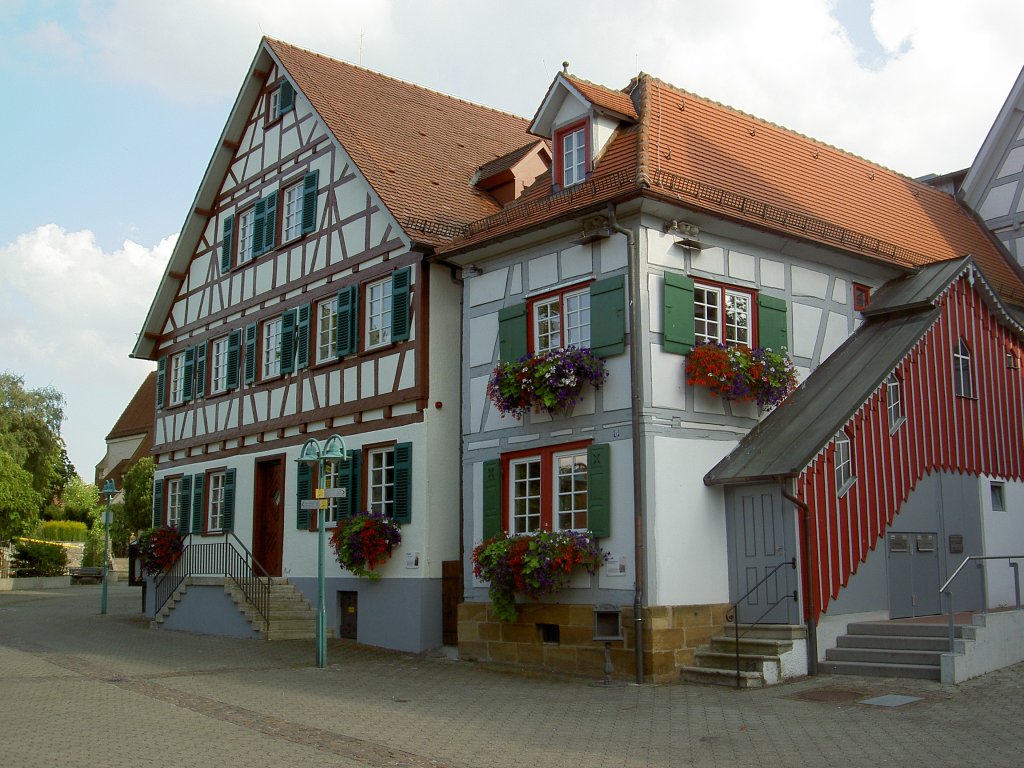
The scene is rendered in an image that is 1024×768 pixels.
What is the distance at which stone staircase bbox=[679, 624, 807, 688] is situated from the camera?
544 inches

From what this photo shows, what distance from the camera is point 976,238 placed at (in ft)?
77.3

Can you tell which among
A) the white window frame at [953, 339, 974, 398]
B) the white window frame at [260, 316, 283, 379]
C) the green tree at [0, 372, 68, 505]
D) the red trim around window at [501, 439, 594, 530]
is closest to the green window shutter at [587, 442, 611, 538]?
the red trim around window at [501, 439, 594, 530]

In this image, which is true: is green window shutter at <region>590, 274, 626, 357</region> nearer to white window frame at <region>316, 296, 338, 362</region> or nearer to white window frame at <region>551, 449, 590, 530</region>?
white window frame at <region>551, 449, 590, 530</region>

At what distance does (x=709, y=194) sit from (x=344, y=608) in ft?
30.7

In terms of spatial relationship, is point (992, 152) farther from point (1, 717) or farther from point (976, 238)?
point (1, 717)

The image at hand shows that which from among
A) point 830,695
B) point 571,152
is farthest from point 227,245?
point 830,695

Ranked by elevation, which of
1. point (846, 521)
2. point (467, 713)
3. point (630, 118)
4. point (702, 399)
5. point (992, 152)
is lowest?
point (467, 713)

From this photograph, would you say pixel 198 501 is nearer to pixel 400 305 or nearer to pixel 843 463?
pixel 400 305

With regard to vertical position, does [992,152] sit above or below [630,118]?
above

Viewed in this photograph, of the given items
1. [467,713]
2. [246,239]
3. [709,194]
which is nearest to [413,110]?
[246,239]

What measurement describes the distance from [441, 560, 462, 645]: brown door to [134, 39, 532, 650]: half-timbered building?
0.16 ft

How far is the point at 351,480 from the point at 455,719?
323 inches

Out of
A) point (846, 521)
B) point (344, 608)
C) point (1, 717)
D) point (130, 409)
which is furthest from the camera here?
point (130, 409)

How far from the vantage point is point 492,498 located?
16719 millimetres
